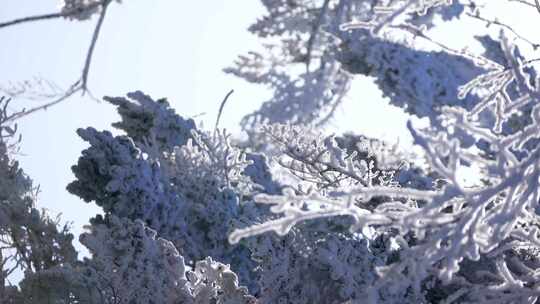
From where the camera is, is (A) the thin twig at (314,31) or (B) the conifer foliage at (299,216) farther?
(A) the thin twig at (314,31)

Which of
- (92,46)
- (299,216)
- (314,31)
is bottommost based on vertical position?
(299,216)

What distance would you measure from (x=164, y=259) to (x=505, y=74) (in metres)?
1.03

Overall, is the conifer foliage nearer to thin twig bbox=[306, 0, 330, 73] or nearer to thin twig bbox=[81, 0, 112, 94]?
thin twig bbox=[81, 0, 112, 94]

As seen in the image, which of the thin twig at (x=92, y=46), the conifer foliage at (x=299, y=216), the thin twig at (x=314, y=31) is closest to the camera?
the conifer foliage at (x=299, y=216)

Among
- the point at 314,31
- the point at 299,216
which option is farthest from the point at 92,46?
the point at 299,216

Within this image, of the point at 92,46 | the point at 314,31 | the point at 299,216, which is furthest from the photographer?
the point at 314,31

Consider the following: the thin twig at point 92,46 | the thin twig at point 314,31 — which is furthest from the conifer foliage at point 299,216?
the thin twig at point 314,31

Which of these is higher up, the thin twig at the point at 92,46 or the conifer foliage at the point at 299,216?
the thin twig at the point at 92,46

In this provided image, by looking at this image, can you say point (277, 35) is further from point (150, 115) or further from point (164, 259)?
point (164, 259)

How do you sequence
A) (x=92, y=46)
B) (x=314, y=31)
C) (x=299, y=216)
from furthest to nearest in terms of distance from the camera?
(x=314, y=31) → (x=92, y=46) → (x=299, y=216)

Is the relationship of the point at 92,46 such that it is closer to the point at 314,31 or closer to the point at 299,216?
the point at 314,31

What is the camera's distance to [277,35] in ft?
44.5

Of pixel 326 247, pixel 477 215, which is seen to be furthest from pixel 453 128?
pixel 326 247

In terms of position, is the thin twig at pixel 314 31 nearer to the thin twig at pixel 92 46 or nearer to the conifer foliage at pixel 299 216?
the thin twig at pixel 92 46
